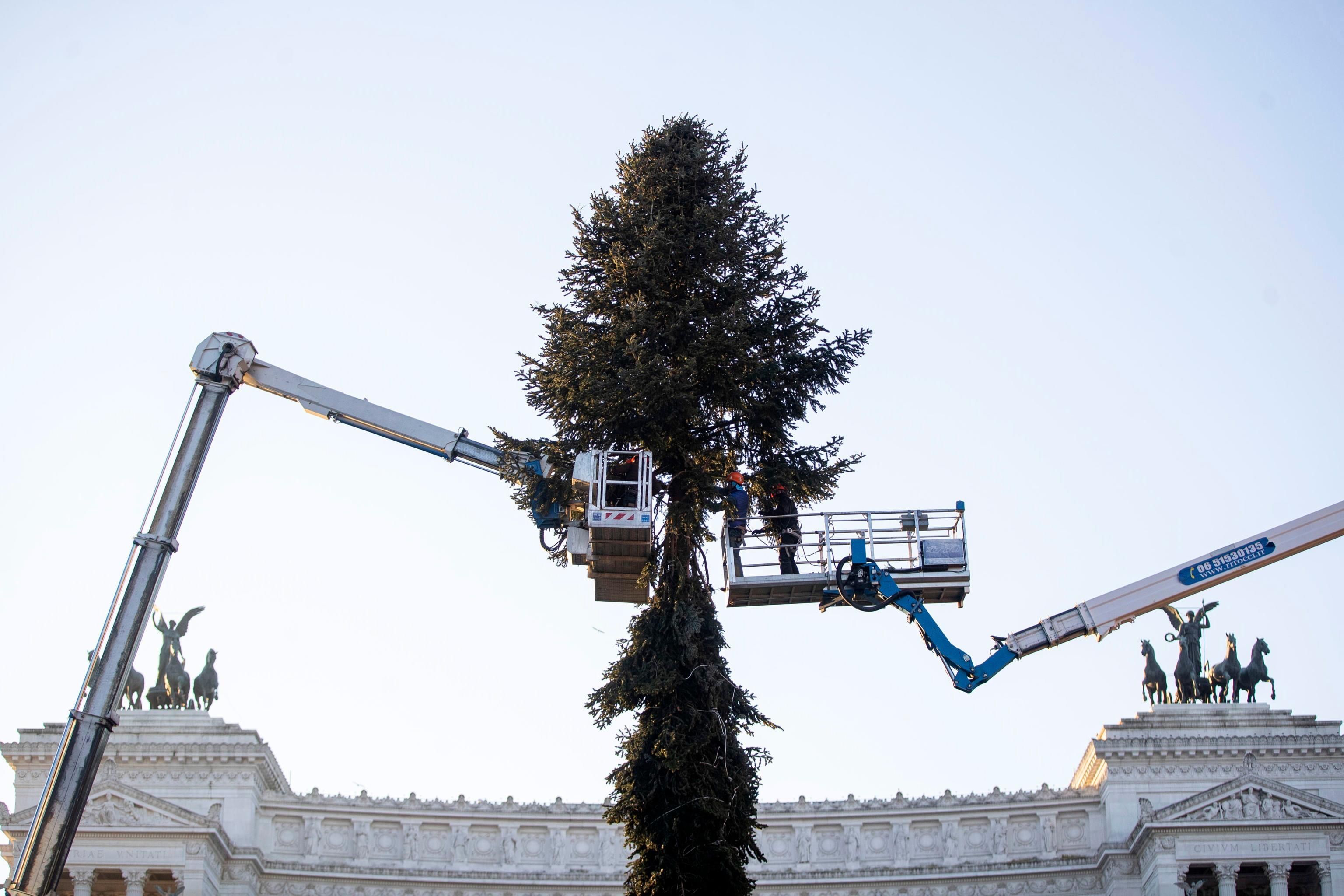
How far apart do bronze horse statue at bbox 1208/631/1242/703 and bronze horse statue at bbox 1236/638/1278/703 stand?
14cm

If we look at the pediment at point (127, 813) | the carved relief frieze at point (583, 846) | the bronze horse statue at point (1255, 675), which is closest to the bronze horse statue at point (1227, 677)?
the bronze horse statue at point (1255, 675)

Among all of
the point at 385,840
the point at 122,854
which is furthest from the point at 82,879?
the point at 385,840

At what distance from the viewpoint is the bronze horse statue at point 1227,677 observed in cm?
6231

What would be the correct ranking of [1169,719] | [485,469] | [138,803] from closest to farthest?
[485,469] → [138,803] → [1169,719]

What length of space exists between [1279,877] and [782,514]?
34259mm

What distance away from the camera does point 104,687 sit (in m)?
30.8

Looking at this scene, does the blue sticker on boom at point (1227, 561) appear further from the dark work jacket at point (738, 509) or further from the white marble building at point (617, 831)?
the white marble building at point (617, 831)

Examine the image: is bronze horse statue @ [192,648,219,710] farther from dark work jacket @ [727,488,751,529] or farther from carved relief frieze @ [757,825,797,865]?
dark work jacket @ [727,488,751,529]

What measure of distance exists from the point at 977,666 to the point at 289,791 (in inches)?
1647

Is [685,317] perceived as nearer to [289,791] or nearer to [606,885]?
[606,885]

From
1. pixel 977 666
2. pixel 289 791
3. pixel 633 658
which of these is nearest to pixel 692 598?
pixel 633 658

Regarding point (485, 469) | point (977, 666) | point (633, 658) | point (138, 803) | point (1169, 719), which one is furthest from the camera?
point (1169, 719)

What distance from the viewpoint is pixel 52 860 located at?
97.9ft

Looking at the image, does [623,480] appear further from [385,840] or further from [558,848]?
[385,840]
